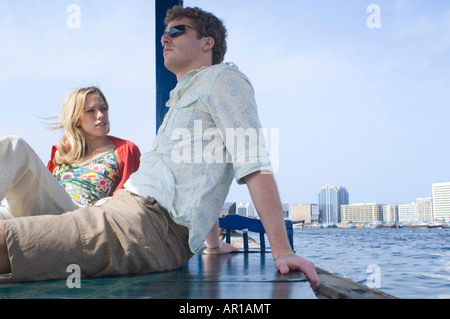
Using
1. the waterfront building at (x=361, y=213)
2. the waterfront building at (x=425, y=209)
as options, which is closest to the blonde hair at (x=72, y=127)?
the waterfront building at (x=361, y=213)

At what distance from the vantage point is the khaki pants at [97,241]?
137 cm

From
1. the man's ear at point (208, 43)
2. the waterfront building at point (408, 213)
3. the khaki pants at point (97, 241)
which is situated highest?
the man's ear at point (208, 43)

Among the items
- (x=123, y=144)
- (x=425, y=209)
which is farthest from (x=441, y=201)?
(x=123, y=144)

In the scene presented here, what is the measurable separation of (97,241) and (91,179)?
1.23 m

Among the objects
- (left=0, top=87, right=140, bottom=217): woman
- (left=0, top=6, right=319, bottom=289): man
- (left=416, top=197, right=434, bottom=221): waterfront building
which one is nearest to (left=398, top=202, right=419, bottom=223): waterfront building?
(left=416, top=197, right=434, bottom=221): waterfront building

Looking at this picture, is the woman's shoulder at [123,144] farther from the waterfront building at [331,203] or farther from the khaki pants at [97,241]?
the waterfront building at [331,203]

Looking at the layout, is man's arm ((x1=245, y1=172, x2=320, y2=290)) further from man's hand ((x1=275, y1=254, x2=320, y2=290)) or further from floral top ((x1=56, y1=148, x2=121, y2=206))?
floral top ((x1=56, y1=148, x2=121, y2=206))

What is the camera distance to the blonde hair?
275 cm

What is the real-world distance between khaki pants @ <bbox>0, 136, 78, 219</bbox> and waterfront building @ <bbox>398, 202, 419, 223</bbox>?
4235 inches

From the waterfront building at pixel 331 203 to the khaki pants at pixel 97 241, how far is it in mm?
93087

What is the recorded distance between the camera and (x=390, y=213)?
331 feet

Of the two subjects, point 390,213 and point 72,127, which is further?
point 390,213

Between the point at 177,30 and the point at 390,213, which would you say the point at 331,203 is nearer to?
the point at 390,213
